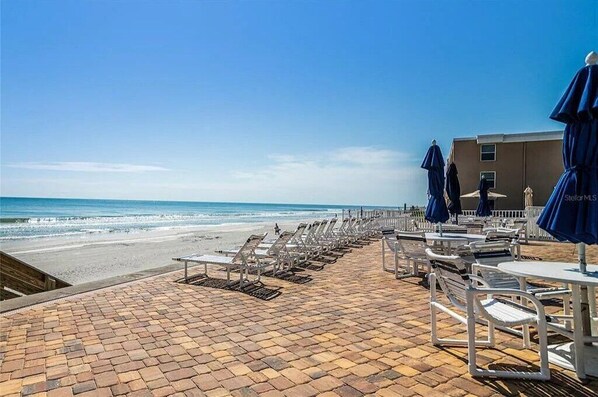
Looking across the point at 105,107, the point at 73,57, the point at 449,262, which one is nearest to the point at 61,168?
the point at 105,107

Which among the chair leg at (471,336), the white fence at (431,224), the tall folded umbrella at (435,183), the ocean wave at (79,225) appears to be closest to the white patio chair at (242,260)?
the tall folded umbrella at (435,183)

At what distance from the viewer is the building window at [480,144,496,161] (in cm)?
1988

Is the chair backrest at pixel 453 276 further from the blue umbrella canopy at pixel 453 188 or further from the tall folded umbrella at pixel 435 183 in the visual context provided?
the blue umbrella canopy at pixel 453 188

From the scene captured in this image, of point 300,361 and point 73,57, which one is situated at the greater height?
point 73,57

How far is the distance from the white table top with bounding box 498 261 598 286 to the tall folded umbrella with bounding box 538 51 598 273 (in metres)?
0.16

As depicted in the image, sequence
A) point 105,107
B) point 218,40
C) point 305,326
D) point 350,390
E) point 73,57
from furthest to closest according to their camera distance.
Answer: point 105,107 → point 218,40 → point 73,57 → point 305,326 → point 350,390

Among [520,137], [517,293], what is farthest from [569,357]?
[520,137]

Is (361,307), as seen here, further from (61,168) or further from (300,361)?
(61,168)

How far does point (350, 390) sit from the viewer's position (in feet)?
8.00

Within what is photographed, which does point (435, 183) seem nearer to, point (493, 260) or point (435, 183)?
point (435, 183)

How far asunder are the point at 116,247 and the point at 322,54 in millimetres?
10652

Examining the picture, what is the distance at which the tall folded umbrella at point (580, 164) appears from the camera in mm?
2775

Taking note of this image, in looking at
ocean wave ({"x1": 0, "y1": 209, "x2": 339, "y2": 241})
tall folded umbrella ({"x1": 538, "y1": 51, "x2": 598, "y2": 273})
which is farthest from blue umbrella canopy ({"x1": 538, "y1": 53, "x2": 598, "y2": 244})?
ocean wave ({"x1": 0, "y1": 209, "x2": 339, "y2": 241})

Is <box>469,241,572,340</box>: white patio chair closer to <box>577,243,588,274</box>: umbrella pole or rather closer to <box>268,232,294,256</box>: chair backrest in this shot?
<box>577,243,588,274</box>: umbrella pole
